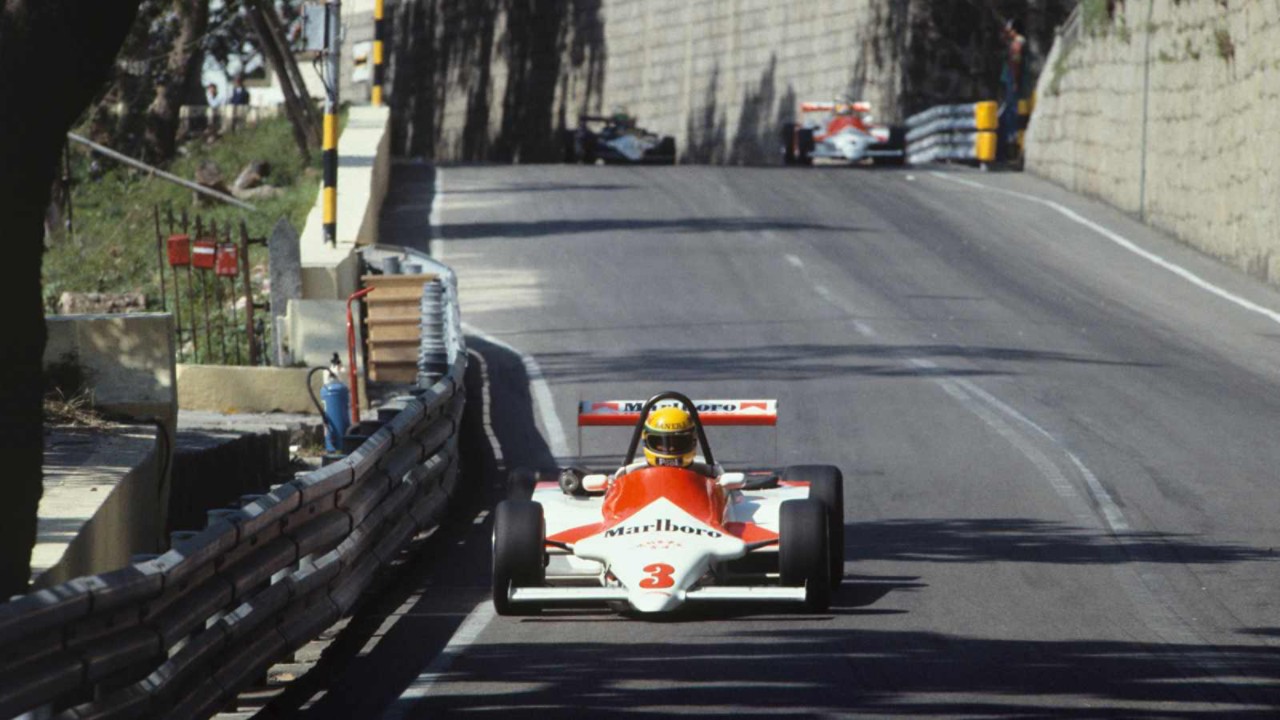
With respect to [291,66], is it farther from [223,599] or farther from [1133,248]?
[223,599]

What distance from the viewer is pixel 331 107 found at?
24422mm

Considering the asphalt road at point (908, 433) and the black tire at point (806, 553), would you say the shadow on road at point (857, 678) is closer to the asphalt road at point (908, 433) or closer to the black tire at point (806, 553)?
the asphalt road at point (908, 433)

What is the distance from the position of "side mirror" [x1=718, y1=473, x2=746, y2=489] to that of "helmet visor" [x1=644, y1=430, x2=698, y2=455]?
293mm

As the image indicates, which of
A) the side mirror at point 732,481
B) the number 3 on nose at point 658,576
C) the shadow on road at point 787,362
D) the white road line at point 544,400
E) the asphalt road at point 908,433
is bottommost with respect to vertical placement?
the white road line at point 544,400

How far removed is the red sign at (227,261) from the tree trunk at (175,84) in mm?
20230

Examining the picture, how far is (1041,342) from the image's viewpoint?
2200cm

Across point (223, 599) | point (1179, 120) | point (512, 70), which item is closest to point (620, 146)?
point (1179, 120)

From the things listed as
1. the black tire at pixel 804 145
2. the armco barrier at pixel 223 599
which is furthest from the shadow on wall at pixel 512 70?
the armco barrier at pixel 223 599

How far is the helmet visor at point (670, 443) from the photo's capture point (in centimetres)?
1052

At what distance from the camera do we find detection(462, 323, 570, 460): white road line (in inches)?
647

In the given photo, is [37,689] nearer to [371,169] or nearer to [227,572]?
[227,572]

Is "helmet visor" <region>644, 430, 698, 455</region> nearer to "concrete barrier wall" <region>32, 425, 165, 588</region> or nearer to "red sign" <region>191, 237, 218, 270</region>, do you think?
"concrete barrier wall" <region>32, 425, 165, 588</region>

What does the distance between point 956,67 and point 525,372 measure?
95.7ft

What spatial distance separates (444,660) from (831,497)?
2857 mm
